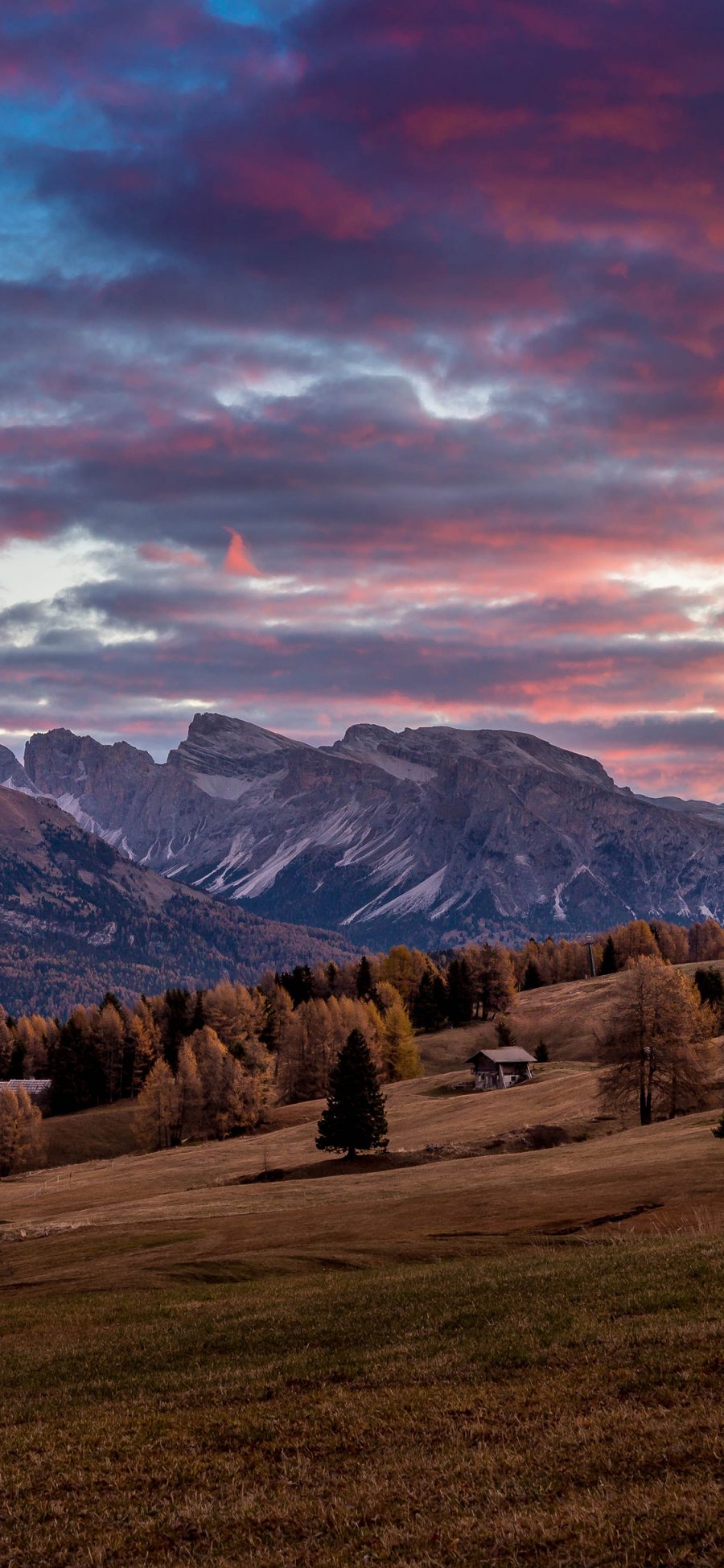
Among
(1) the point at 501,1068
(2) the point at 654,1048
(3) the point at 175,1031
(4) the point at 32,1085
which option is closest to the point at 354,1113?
(2) the point at 654,1048

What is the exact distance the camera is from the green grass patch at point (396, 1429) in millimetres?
14016

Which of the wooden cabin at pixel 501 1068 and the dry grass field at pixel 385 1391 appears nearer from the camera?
the dry grass field at pixel 385 1391

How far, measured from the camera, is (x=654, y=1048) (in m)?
93.3

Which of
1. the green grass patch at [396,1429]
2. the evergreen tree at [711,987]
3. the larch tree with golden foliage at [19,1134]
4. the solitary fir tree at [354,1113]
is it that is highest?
the green grass patch at [396,1429]

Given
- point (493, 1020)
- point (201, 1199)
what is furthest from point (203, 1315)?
point (493, 1020)

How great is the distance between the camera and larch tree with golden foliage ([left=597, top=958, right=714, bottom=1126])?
305 ft

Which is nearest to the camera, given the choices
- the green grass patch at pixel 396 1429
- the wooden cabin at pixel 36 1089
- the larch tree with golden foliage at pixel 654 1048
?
the green grass patch at pixel 396 1429

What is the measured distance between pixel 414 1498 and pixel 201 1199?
6814 centimetres

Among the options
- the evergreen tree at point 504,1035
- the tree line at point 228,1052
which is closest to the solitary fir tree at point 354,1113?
the tree line at point 228,1052

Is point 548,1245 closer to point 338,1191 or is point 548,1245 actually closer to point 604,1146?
point 338,1191

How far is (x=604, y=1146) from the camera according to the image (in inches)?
3014

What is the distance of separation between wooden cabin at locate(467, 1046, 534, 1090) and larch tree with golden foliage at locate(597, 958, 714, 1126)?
173ft

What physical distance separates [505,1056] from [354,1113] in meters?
59.1

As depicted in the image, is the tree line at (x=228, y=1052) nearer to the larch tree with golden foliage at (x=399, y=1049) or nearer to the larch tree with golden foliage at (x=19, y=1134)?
the larch tree with golden foliage at (x=399, y=1049)
